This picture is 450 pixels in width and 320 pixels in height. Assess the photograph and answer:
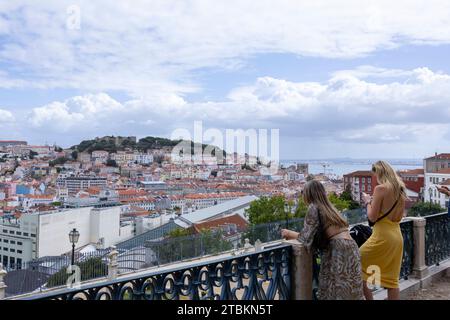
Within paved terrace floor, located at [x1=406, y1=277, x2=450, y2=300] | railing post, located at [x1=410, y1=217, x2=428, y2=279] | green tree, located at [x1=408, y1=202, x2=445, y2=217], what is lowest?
green tree, located at [x1=408, y1=202, x2=445, y2=217]

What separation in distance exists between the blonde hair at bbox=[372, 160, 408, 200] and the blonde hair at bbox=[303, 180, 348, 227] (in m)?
0.65

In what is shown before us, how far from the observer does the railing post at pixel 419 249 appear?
5.09m

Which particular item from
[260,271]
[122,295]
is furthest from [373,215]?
[122,295]

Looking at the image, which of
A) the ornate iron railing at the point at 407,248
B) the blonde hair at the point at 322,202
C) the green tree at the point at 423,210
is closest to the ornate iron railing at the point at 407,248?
the ornate iron railing at the point at 407,248

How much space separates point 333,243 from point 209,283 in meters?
0.91

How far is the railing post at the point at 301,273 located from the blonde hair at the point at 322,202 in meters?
0.51

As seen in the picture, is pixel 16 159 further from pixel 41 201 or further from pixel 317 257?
pixel 317 257

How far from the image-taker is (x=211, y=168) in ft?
452

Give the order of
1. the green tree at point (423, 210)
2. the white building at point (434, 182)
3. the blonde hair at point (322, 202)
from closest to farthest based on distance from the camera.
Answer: the blonde hair at point (322, 202), the green tree at point (423, 210), the white building at point (434, 182)

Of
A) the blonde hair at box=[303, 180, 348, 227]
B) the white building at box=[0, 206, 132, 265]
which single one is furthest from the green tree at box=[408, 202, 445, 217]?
the white building at box=[0, 206, 132, 265]

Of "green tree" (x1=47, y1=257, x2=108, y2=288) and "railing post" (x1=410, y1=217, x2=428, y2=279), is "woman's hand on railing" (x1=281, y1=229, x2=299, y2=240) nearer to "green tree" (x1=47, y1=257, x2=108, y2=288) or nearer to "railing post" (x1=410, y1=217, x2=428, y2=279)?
"railing post" (x1=410, y1=217, x2=428, y2=279)

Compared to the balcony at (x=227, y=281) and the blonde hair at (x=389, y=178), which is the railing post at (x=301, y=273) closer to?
the balcony at (x=227, y=281)

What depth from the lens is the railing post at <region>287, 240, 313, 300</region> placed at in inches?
131
